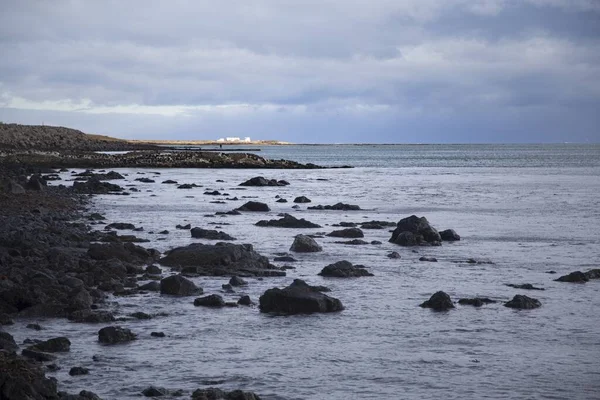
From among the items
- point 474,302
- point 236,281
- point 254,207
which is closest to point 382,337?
point 474,302

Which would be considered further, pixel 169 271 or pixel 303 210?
pixel 303 210

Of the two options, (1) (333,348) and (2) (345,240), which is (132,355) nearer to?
(1) (333,348)

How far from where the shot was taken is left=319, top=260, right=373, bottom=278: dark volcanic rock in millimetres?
21750

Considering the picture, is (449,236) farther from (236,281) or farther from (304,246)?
(236,281)

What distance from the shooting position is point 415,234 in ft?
95.5

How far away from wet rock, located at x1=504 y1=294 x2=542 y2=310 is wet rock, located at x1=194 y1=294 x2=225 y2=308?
6.19 m

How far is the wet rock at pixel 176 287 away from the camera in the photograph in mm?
18953

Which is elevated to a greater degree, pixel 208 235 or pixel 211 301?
pixel 208 235

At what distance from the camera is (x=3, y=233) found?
995 inches

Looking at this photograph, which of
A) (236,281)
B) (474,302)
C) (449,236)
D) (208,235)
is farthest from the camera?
(449,236)

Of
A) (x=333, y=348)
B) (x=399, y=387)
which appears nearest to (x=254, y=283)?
(x=333, y=348)

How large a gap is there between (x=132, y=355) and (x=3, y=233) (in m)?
13.1

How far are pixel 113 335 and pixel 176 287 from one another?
4.36 metres

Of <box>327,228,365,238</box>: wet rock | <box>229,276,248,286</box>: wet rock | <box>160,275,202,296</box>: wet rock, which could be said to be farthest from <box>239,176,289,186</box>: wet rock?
<box>160,275,202,296</box>: wet rock
